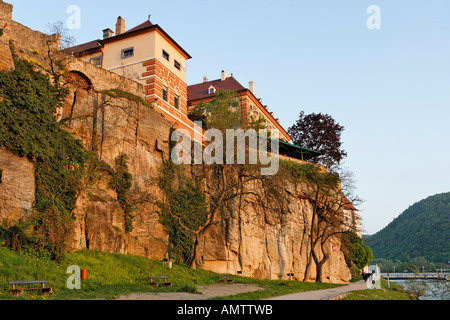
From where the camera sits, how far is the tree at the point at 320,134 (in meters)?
47.9

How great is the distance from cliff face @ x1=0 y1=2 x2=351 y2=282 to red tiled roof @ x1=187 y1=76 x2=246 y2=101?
25.0 meters

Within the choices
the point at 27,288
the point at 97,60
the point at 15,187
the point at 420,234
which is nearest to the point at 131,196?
the point at 15,187

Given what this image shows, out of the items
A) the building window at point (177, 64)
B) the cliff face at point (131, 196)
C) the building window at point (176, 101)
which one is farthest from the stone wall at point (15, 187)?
the building window at point (177, 64)

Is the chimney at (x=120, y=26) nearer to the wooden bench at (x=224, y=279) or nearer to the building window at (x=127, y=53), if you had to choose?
the building window at (x=127, y=53)

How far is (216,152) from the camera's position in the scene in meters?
28.6

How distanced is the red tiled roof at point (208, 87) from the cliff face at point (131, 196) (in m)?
25.0

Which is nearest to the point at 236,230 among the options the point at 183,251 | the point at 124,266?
the point at 183,251

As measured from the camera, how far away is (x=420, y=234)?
8631 cm

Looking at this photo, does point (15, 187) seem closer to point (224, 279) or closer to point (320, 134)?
point (224, 279)

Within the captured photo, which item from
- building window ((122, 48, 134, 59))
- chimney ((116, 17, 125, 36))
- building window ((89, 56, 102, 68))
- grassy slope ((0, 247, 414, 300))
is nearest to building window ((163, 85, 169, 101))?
building window ((122, 48, 134, 59))

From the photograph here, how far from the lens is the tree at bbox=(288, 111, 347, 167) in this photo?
47.9m

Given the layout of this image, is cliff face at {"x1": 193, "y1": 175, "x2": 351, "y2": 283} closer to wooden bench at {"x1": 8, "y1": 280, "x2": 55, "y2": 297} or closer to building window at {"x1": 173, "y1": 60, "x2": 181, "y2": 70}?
building window at {"x1": 173, "y1": 60, "x2": 181, "y2": 70}

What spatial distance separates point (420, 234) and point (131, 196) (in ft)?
269

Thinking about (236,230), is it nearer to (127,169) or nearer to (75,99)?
(127,169)
